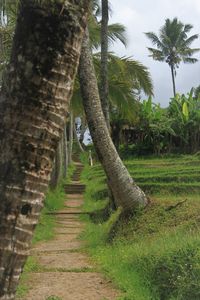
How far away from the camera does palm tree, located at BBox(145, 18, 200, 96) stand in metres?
49.6

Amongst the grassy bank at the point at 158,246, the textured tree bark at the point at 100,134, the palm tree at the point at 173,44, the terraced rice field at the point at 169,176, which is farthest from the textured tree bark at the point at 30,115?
the palm tree at the point at 173,44

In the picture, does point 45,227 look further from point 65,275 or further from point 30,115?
point 30,115

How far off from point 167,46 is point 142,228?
1624 inches

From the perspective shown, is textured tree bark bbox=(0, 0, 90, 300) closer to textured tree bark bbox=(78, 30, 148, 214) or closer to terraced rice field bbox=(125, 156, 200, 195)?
textured tree bark bbox=(78, 30, 148, 214)

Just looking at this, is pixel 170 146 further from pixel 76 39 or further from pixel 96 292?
pixel 76 39

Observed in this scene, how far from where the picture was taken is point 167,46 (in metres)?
49.8

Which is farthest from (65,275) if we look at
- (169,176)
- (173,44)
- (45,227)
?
(173,44)

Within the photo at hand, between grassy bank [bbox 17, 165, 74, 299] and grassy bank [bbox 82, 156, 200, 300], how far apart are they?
0.94 meters

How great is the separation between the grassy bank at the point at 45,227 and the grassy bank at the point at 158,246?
0.94m

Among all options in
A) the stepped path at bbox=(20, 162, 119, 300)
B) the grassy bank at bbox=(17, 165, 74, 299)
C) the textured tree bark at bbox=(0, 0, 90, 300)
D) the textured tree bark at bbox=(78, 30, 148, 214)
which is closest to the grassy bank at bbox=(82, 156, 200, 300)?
the stepped path at bbox=(20, 162, 119, 300)

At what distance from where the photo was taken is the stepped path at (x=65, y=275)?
693 centimetres

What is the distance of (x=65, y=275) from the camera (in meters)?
7.99

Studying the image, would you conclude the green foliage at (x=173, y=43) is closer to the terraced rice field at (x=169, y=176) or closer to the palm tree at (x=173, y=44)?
the palm tree at (x=173, y=44)

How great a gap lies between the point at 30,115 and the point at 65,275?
A: 539 cm
